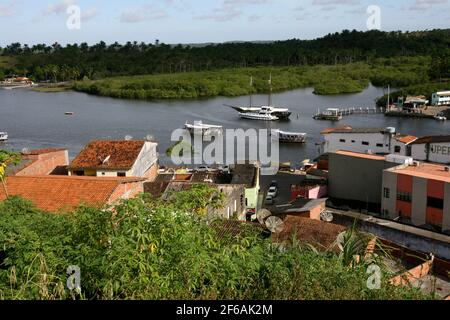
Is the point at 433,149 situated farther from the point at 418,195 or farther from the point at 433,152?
the point at 418,195

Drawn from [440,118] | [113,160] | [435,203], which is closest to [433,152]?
[435,203]

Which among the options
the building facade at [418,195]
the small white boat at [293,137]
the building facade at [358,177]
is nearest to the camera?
the building facade at [418,195]

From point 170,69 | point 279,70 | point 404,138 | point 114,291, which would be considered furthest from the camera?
point 170,69

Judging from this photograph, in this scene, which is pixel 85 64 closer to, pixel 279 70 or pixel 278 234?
pixel 279 70

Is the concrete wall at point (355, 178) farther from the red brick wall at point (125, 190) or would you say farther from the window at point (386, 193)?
the red brick wall at point (125, 190)

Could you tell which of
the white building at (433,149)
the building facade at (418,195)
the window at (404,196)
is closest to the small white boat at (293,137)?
the white building at (433,149)

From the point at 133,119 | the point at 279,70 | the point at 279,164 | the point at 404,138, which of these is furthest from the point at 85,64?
the point at 404,138
